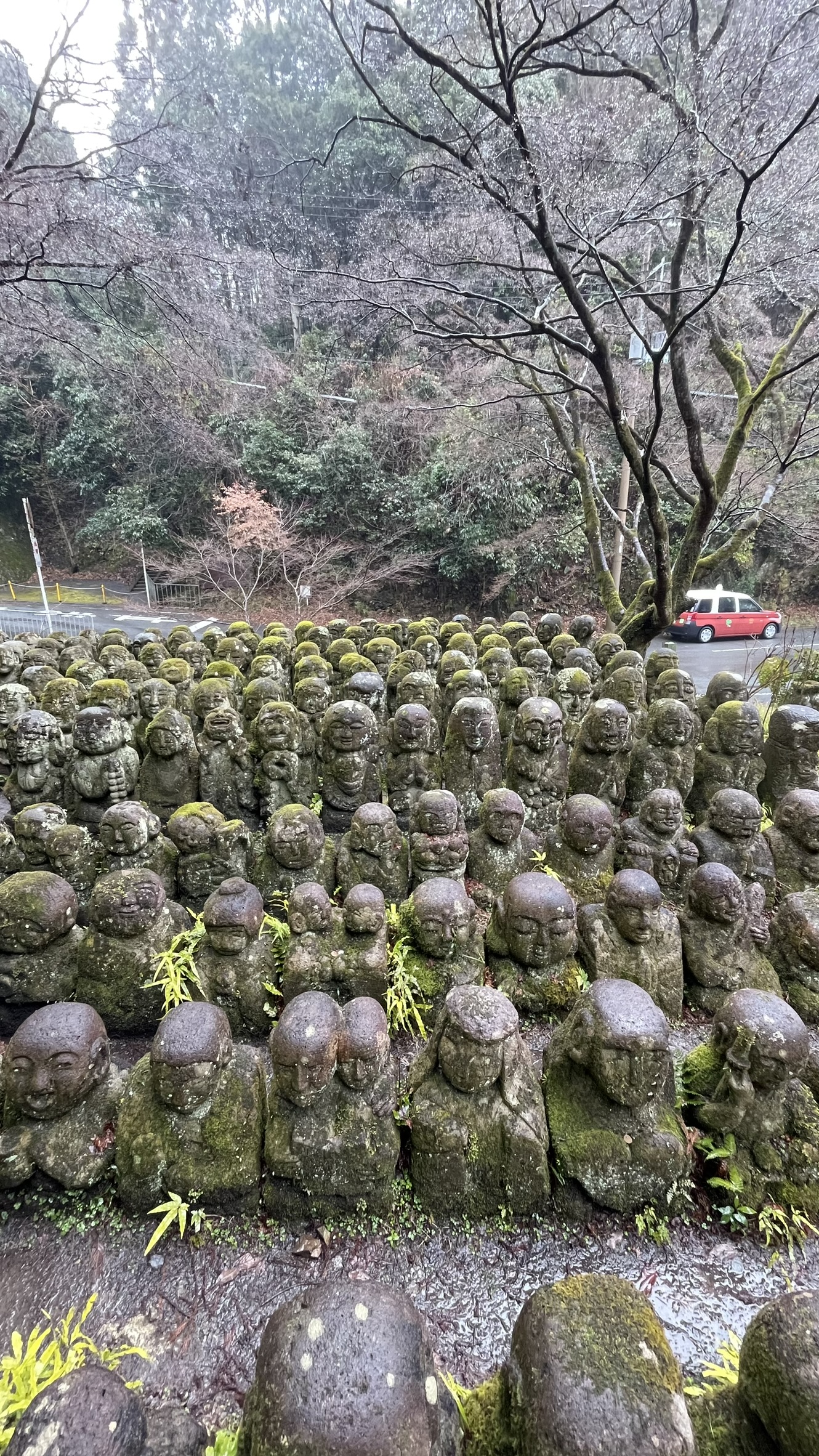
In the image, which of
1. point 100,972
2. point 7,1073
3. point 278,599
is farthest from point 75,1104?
point 278,599

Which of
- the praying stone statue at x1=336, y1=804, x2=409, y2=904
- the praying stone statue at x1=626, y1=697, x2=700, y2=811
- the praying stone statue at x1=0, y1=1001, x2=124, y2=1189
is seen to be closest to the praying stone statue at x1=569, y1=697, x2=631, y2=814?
the praying stone statue at x1=626, y1=697, x2=700, y2=811

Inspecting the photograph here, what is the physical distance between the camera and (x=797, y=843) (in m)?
5.61

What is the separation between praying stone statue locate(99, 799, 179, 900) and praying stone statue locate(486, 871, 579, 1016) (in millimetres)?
2483

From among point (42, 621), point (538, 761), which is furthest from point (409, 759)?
point (42, 621)

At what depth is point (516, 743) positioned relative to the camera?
654 cm

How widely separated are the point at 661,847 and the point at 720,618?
55.0 ft

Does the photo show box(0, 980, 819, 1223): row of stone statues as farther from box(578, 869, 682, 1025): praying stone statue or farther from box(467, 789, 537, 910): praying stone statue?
box(467, 789, 537, 910): praying stone statue

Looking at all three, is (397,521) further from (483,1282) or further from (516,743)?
(483,1282)

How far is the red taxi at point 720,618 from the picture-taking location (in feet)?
65.4

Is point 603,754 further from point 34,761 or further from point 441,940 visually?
point 34,761

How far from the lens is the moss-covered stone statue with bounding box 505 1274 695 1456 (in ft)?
5.57

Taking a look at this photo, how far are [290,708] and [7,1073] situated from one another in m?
3.95

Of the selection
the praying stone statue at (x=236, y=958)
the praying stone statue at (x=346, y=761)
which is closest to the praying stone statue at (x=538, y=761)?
the praying stone statue at (x=346, y=761)

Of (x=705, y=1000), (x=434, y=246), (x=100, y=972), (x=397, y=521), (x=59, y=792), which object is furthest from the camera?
(x=397, y=521)
